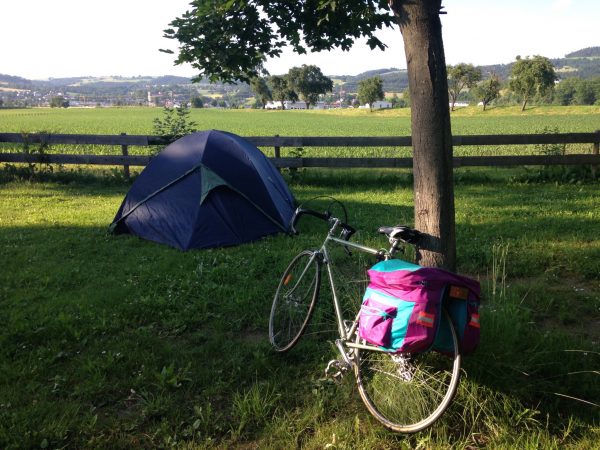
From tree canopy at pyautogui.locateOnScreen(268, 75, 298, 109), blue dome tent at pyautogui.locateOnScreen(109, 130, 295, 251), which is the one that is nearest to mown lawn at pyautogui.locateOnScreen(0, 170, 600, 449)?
blue dome tent at pyautogui.locateOnScreen(109, 130, 295, 251)

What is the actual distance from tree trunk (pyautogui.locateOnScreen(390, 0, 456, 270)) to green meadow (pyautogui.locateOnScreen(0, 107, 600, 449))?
0.68 meters

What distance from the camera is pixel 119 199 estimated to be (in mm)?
10070

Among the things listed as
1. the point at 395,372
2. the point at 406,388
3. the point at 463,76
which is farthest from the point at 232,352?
the point at 463,76

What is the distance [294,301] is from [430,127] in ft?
5.58

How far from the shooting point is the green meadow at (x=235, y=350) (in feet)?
9.51

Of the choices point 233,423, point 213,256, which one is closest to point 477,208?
point 213,256

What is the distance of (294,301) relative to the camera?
3996 millimetres

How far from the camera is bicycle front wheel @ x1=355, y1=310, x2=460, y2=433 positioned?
2.79 meters

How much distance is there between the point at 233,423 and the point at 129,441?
0.61 m

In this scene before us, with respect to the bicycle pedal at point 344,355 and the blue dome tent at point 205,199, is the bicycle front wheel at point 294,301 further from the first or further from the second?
the blue dome tent at point 205,199

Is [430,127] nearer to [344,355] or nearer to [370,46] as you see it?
[344,355]

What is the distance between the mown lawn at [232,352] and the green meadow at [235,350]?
0.04 ft

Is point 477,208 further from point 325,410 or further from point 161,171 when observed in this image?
point 325,410

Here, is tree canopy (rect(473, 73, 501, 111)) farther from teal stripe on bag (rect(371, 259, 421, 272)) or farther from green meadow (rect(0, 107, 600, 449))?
teal stripe on bag (rect(371, 259, 421, 272))
